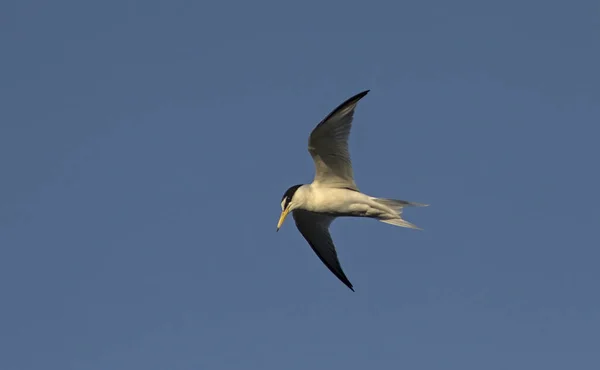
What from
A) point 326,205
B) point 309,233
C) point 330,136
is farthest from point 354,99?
point 309,233

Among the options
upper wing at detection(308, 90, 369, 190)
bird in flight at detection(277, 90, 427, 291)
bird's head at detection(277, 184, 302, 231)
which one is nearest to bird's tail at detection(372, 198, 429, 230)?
bird in flight at detection(277, 90, 427, 291)

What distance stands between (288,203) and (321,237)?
74.7 inches

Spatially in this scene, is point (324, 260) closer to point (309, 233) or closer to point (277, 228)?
point (309, 233)

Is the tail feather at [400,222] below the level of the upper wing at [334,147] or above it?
below

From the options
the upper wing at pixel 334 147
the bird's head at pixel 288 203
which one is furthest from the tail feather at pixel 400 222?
the bird's head at pixel 288 203

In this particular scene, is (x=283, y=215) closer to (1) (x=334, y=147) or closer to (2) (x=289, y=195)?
(2) (x=289, y=195)

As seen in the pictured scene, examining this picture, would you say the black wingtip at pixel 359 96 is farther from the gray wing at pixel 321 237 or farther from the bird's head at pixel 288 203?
the gray wing at pixel 321 237

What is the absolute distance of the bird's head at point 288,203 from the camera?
17.7 m

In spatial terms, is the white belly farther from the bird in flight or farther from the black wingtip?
the black wingtip

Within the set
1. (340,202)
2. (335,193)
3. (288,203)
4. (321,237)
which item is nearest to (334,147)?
(335,193)

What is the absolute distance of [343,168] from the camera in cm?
1758

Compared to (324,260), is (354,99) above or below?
above

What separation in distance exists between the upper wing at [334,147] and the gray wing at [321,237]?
1.52 meters

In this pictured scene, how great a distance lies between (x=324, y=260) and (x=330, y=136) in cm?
332
